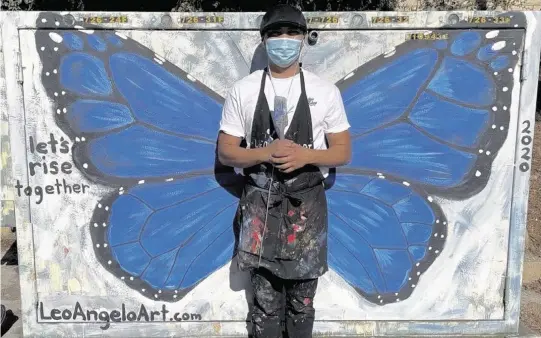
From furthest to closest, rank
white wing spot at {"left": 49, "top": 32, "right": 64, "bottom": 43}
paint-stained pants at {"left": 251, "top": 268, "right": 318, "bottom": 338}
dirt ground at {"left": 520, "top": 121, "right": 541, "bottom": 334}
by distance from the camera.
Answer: dirt ground at {"left": 520, "top": 121, "right": 541, "bottom": 334} → white wing spot at {"left": 49, "top": 32, "right": 64, "bottom": 43} → paint-stained pants at {"left": 251, "top": 268, "right": 318, "bottom": 338}

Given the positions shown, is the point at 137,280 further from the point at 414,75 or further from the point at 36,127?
the point at 414,75

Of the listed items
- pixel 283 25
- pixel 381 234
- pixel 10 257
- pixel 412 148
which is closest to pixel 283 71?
pixel 283 25

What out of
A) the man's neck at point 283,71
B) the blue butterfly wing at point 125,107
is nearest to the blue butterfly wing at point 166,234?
the blue butterfly wing at point 125,107

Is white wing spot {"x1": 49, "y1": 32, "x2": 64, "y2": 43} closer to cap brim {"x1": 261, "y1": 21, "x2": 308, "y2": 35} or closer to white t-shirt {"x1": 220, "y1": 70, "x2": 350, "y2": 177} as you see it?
white t-shirt {"x1": 220, "y1": 70, "x2": 350, "y2": 177}

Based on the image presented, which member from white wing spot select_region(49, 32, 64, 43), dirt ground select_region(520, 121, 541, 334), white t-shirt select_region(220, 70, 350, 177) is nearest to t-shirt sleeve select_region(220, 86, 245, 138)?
white t-shirt select_region(220, 70, 350, 177)

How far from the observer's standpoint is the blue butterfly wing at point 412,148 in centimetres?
305

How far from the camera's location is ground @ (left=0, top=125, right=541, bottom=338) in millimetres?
3525

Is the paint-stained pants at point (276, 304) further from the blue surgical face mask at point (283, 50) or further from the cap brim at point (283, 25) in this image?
the cap brim at point (283, 25)

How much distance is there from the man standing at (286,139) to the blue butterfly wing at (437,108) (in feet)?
1.34

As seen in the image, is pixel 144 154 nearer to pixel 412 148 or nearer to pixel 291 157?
pixel 291 157

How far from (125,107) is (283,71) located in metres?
0.94

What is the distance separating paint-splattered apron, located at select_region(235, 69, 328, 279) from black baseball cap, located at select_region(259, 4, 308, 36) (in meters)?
0.26

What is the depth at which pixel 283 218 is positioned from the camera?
2.71m

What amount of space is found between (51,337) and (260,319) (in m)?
1.33
